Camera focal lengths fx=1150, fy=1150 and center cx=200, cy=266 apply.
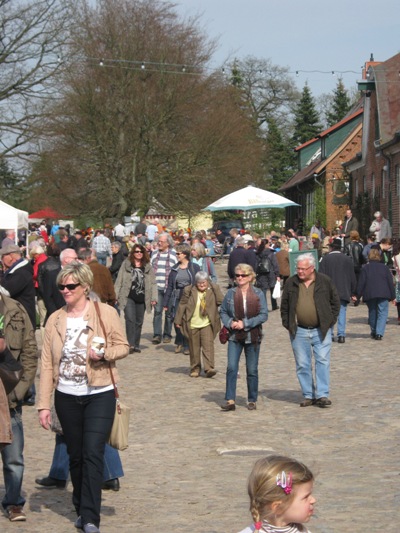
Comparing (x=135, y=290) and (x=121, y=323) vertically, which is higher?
(x=121, y=323)

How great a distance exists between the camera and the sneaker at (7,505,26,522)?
299 inches

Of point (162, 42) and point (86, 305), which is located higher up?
point (162, 42)

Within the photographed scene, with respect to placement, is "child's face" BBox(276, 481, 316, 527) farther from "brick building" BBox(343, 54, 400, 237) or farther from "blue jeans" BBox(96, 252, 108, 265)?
"brick building" BBox(343, 54, 400, 237)

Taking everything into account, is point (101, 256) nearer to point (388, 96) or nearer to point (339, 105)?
point (388, 96)

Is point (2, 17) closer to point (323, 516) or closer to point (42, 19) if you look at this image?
point (42, 19)

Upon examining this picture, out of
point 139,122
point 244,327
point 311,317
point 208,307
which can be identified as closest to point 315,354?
point 311,317

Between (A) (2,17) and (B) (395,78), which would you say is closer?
(A) (2,17)

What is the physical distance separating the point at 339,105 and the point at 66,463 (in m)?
86.4

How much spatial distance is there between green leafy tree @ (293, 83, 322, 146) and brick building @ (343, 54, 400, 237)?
3812cm

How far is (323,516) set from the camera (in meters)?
7.79

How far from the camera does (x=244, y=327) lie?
12523 millimetres

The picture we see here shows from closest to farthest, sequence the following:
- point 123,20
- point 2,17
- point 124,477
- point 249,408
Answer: point 124,477 < point 249,408 < point 2,17 < point 123,20

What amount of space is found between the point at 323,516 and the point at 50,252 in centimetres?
844

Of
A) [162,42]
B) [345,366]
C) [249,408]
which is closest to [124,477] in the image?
[249,408]
